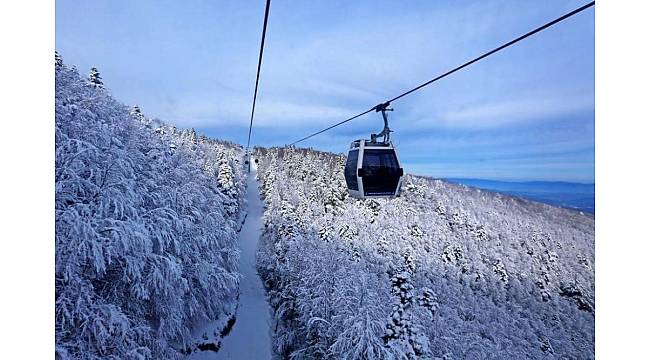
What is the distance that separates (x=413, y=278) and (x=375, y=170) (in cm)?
2472

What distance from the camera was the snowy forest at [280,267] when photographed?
7.00 m

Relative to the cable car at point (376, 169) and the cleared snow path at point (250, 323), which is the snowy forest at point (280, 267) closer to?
the cleared snow path at point (250, 323)

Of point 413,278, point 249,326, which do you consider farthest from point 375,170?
point 413,278

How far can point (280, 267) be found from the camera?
71.4ft

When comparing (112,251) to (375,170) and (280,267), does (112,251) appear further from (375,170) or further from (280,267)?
(280,267)

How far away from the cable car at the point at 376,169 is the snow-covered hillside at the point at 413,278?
297 inches

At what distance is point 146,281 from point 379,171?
731 centimetres

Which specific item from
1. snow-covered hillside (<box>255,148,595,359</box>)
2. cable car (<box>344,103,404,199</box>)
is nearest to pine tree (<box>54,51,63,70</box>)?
cable car (<box>344,103,404,199</box>)

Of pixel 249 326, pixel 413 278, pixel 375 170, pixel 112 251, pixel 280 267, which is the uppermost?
pixel 375 170

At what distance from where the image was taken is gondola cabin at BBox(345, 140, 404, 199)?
6.68 metres

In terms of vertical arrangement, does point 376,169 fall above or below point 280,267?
above
